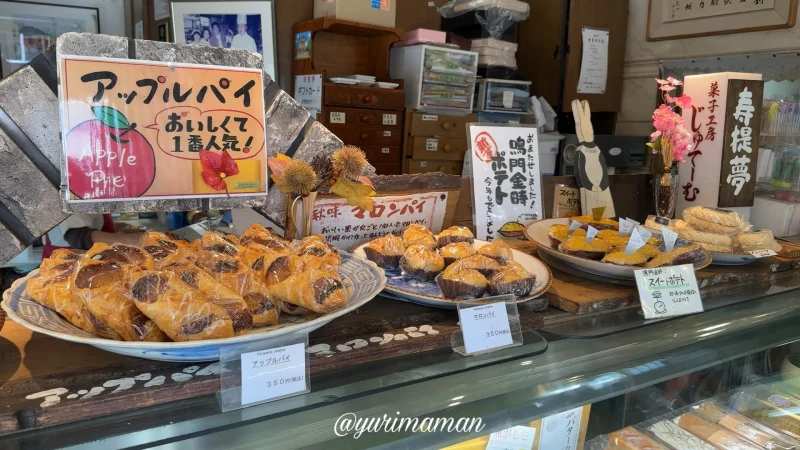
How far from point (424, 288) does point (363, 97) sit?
2.88m

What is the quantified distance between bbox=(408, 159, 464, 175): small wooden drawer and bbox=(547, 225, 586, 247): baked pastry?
267cm

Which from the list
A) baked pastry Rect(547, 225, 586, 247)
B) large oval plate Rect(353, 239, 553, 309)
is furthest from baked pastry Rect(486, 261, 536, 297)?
baked pastry Rect(547, 225, 586, 247)

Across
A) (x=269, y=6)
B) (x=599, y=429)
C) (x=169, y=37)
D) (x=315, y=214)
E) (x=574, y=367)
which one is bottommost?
(x=599, y=429)

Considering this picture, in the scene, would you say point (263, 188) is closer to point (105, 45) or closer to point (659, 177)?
point (105, 45)

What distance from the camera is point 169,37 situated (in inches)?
145

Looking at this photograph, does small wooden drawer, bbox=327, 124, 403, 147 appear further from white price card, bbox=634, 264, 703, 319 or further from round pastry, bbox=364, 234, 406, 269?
white price card, bbox=634, 264, 703, 319

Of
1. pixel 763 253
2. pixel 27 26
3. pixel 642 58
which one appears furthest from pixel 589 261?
pixel 27 26

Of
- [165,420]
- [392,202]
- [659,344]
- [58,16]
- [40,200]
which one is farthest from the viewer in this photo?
[58,16]

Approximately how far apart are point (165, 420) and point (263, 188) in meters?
0.51

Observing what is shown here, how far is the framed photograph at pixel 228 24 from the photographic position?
3643mm

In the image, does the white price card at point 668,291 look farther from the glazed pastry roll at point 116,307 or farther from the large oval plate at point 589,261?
the glazed pastry roll at point 116,307

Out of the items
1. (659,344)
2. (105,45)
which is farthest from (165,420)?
(659,344)

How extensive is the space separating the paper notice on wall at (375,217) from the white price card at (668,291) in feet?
1.54

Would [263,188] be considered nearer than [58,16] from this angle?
Yes
